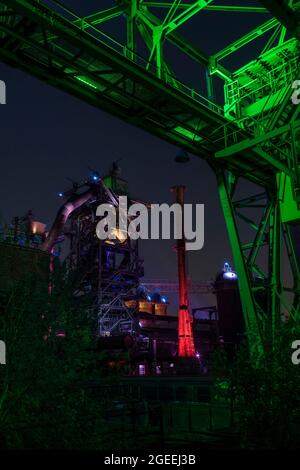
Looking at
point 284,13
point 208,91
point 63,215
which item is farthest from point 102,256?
point 284,13

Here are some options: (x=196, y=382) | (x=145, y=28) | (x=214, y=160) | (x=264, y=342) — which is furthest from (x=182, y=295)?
(x=264, y=342)

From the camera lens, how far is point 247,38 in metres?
16.5

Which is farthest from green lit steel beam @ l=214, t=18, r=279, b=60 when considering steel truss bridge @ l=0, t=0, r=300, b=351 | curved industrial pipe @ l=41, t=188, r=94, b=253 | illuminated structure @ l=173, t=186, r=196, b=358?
illuminated structure @ l=173, t=186, r=196, b=358

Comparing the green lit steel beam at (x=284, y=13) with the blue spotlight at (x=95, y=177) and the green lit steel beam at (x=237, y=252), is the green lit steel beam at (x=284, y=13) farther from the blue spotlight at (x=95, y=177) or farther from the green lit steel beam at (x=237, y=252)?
the blue spotlight at (x=95, y=177)

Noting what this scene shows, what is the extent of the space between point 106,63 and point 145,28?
375cm

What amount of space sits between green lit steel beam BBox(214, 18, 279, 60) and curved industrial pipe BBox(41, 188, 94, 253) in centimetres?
2500

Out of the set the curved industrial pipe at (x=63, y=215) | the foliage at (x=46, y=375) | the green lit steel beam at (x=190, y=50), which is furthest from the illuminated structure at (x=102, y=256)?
the foliage at (x=46, y=375)

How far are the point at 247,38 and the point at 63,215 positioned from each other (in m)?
28.7

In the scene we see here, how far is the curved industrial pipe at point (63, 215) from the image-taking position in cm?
3941

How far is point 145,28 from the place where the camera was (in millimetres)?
14383

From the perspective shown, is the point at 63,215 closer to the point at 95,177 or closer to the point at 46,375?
the point at 95,177

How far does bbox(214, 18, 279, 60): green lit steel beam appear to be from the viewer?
15.8m

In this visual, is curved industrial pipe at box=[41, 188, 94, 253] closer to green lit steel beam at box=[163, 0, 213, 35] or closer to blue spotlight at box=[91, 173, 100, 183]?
blue spotlight at box=[91, 173, 100, 183]
